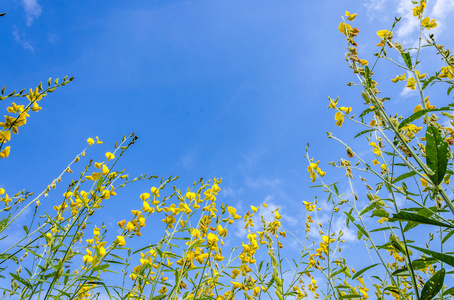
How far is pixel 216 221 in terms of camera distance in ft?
7.06

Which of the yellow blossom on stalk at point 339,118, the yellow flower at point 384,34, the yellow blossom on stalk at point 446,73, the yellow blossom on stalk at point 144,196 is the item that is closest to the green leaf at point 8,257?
the yellow blossom on stalk at point 144,196

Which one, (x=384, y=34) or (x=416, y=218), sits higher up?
(x=384, y=34)

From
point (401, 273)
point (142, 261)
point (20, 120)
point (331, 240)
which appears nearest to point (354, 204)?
point (401, 273)

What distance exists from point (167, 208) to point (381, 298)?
1778 mm

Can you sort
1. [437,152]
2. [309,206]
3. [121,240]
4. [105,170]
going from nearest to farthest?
[437,152], [121,240], [105,170], [309,206]

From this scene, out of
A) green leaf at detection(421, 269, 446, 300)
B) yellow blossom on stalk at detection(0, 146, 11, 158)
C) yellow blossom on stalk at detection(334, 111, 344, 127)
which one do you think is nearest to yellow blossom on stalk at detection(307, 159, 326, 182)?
yellow blossom on stalk at detection(334, 111, 344, 127)

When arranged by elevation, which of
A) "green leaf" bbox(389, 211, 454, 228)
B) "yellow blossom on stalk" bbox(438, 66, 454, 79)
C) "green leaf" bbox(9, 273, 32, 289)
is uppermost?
"yellow blossom on stalk" bbox(438, 66, 454, 79)

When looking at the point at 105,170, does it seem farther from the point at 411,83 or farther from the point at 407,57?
the point at 411,83

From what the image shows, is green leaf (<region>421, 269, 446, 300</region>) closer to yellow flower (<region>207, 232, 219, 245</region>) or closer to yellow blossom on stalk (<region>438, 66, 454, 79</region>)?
yellow flower (<region>207, 232, 219, 245</region>)

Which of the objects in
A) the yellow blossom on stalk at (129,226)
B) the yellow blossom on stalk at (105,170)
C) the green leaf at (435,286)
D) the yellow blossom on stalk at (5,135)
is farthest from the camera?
the yellow blossom on stalk at (105,170)

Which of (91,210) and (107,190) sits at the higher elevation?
(107,190)

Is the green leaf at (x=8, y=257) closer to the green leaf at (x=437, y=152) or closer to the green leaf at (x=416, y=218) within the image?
the green leaf at (x=416, y=218)

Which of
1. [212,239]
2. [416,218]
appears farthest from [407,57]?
[212,239]

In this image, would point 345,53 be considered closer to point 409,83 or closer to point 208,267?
point 409,83
